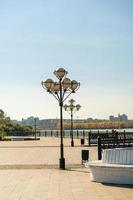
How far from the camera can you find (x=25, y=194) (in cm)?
1385

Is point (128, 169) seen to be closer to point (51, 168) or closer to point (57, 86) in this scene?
point (51, 168)

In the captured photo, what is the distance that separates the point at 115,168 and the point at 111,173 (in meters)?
0.34

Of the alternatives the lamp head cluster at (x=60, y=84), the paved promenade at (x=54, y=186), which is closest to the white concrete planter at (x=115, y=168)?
the paved promenade at (x=54, y=186)

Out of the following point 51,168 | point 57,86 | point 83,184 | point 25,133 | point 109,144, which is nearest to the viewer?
point 83,184

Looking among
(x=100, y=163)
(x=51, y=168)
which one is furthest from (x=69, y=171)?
(x=100, y=163)

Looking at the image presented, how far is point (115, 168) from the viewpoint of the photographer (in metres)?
15.2

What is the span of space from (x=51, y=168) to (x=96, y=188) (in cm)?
685

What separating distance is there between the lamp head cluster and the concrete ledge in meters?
7.05

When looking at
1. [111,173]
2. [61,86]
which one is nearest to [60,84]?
[61,86]

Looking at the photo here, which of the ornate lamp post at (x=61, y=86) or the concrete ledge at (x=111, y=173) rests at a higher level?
the ornate lamp post at (x=61, y=86)

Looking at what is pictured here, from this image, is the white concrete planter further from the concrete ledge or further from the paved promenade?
the paved promenade

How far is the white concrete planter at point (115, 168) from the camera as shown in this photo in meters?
15.0

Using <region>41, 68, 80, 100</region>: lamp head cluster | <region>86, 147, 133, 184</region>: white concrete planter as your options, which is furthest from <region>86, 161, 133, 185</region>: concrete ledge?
<region>41, 68, 80, 100</region>: lamp head cluster

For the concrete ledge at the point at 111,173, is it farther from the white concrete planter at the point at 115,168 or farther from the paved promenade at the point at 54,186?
the paved promenade at the point at 54,186
